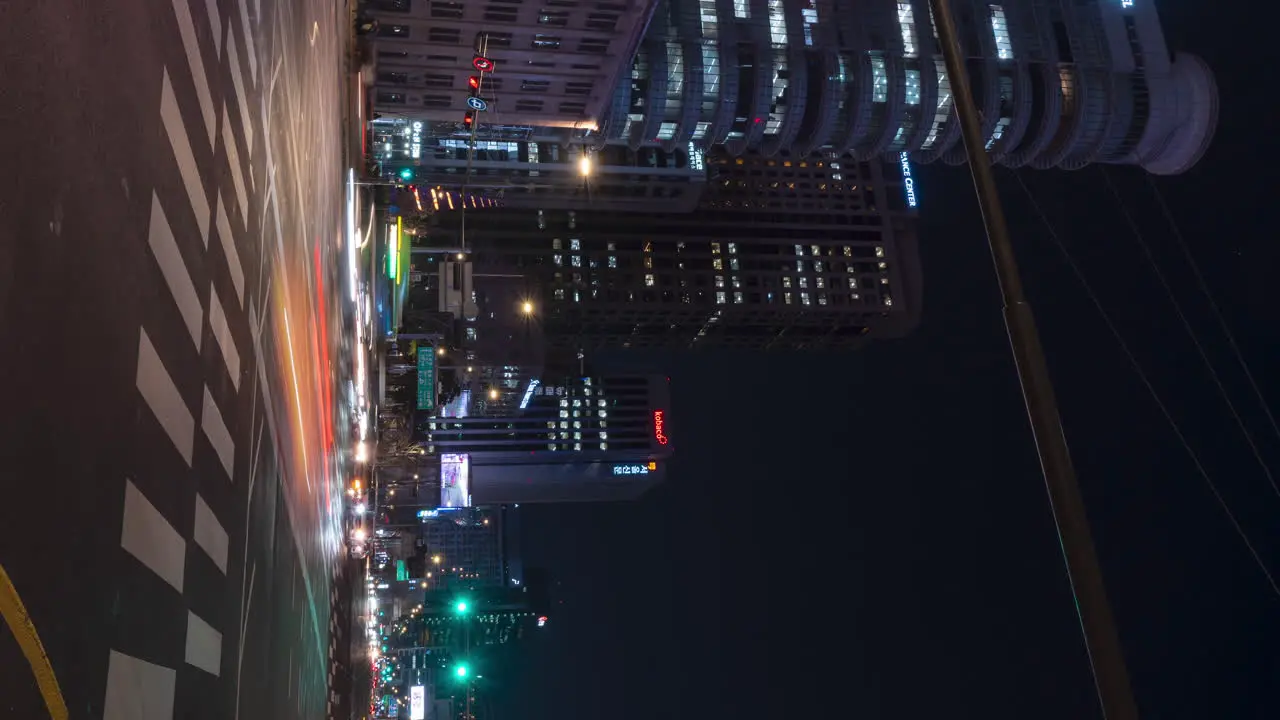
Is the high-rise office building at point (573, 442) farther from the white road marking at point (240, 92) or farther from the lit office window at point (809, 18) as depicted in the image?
the white road marking at point (240, 92)

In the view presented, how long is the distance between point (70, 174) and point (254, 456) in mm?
2702

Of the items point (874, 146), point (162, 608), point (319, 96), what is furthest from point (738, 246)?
point (162, 608)

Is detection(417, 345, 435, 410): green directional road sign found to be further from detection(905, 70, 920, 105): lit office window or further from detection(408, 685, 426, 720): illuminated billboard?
detection(905, 70, 920, 105): lit office window

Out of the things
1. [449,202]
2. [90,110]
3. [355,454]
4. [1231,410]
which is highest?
[449,202]

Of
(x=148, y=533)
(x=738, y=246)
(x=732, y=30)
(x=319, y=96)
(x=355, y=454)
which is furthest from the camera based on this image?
(x=738, y=246)

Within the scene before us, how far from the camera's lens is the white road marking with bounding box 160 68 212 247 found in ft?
7.85

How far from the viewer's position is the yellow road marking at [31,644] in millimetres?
1455

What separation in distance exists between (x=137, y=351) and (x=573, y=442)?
8268cm

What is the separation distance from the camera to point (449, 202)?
2428cm

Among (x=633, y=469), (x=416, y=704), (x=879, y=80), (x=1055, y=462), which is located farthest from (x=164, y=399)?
(x=633, y=469)

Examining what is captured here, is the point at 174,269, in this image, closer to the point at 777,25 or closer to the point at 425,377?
the point at 425,377

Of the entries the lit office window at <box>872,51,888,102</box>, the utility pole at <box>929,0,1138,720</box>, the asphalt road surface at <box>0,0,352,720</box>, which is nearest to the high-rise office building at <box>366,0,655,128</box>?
the lit office window at <box>872,51,888,102</box>

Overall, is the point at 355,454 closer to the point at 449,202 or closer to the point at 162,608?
the point at 449,202

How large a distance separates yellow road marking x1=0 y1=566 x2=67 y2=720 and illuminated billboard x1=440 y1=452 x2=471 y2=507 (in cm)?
3017
